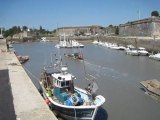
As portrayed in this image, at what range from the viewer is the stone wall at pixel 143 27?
65.7 metres

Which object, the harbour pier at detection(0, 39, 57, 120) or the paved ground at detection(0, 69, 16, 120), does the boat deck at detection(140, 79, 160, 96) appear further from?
the paved ground at detection(0, 69, 16, 120)

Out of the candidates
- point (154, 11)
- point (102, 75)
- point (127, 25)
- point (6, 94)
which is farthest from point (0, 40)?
point (154, 11)

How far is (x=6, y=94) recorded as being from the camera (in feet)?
52.2

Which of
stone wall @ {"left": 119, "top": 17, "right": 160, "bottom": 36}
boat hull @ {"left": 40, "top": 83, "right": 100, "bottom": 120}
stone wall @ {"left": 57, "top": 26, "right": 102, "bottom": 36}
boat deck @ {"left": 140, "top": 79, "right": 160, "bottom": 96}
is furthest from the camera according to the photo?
stone wall @ {"left": 57, "top": 26, "right": 102, "bottom": 36}

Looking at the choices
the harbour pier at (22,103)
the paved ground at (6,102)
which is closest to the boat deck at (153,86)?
the harbour pier at (22,103)

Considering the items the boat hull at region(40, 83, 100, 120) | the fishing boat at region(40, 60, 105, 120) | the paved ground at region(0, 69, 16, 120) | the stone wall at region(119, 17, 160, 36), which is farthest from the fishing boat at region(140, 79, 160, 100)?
the stone wall at region(119, 17, 160, 36)

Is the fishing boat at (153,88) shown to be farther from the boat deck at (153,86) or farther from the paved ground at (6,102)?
the paved ground at (6,102)

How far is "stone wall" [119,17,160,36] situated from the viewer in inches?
2586

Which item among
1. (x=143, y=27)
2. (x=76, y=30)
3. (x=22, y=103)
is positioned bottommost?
(x=22, y=103)

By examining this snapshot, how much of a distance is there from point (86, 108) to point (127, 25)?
76086mm

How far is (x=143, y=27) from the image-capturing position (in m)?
72.0

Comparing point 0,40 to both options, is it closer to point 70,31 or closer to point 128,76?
point 128,76

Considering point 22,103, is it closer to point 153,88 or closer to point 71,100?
point 71,100

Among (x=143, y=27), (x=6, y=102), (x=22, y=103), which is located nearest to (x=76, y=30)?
(x=143, y=27)
